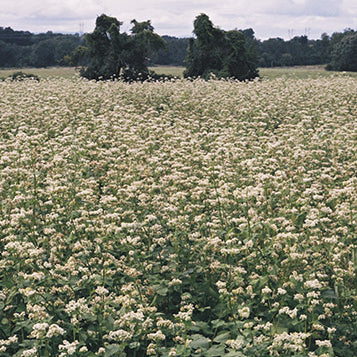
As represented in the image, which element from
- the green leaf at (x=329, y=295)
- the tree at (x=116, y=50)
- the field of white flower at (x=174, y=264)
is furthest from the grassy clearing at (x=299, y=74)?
the green leaf at (x=329, y=295)

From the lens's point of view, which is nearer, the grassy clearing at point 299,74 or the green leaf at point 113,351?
the green leaf at point 113,351

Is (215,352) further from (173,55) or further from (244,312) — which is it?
(173,55)

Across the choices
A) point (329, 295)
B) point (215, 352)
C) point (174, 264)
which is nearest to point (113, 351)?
point (215, 352)

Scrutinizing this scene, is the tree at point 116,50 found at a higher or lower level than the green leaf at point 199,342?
higher

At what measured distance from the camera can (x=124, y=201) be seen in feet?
20.5

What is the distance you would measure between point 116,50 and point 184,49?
43022 millimetres

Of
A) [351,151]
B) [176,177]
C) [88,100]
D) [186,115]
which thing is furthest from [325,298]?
[88,100]

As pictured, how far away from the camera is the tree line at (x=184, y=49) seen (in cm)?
3300

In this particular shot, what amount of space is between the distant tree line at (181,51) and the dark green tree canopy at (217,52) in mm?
26716

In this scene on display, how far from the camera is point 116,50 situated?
107 feet

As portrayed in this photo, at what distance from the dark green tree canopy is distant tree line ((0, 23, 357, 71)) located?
1052 inches

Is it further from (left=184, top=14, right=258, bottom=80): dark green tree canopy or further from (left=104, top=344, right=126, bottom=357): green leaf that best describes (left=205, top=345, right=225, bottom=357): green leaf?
(left=184, top=14, right=258, bottom=80): dark green tree canopy

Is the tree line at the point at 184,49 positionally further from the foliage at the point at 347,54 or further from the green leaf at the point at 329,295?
the green leaf at the point at 329,295

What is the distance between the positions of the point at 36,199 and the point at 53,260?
1527mm
